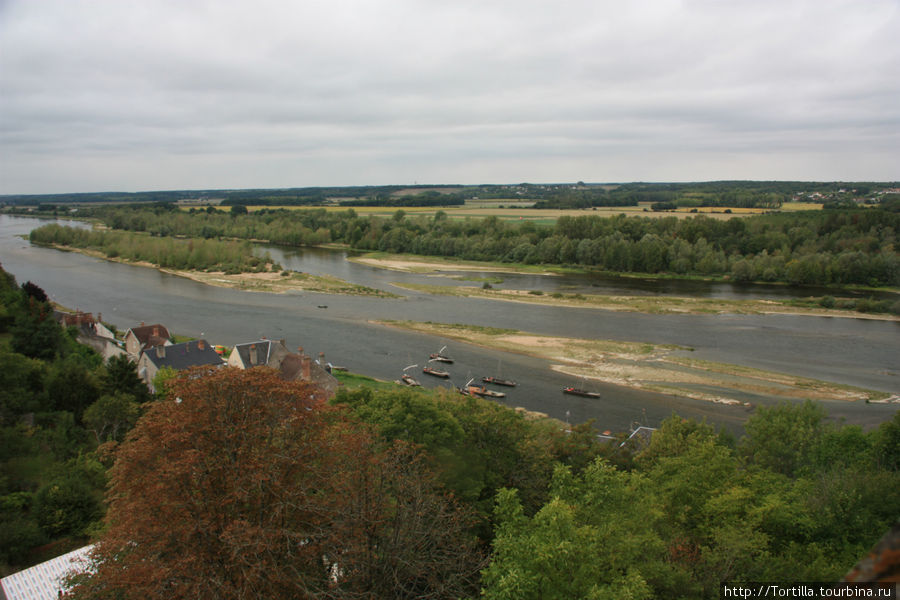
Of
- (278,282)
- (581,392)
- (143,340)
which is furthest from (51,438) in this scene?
(278,282)

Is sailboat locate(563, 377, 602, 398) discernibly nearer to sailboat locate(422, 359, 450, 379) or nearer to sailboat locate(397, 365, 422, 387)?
sailboat locate(422, 359, 450, 379)

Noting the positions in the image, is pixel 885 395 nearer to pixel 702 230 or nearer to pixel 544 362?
pixel 544 362

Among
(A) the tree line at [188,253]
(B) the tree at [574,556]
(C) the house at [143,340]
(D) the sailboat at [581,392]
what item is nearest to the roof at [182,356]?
(C) the house at [143,340]

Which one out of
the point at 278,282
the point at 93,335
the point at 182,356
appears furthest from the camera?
the point at 278,282

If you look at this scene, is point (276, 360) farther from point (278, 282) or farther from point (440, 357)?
point (278, 282)

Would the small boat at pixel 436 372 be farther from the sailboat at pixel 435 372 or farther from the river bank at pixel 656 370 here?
the river bank at pixel 656 370
